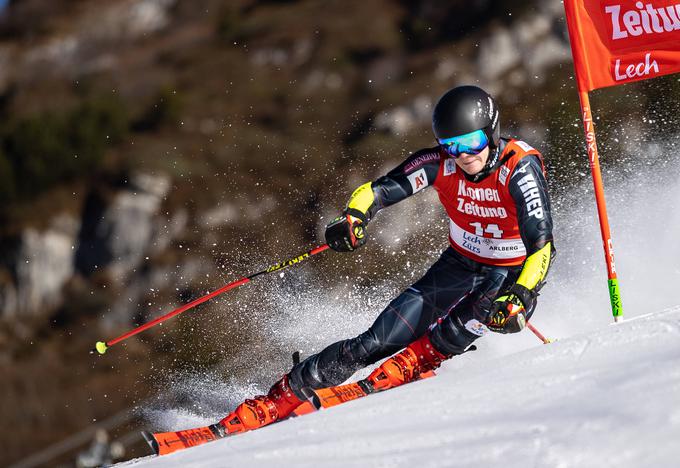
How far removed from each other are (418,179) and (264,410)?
5.74ft

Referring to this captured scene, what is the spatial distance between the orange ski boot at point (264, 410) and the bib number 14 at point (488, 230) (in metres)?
1.53

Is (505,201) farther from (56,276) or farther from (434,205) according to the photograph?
(56,276)

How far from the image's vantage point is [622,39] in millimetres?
5320

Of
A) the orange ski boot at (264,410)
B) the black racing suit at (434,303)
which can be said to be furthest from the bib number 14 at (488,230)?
the orange ski boot at (264,410)

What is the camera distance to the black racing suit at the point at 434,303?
4758 millimetres

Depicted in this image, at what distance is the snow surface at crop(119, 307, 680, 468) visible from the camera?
111 inches

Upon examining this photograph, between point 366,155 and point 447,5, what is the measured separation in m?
9.06

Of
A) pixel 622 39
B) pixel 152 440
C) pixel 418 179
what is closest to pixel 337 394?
pixel 152 440

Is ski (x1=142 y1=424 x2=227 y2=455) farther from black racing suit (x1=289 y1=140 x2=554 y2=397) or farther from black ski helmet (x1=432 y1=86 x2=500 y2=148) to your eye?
black ski helmet (x1=432 y1=86 x2=500 y2=148)

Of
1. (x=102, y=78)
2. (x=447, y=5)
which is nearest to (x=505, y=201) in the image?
(x=447, y=5)

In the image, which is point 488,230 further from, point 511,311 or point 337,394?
point 337,394

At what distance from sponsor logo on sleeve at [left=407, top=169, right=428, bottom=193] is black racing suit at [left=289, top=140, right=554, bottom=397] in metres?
0.03

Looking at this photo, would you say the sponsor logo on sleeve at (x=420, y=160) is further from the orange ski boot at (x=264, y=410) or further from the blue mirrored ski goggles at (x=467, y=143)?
the orange ski boot at (x=264, y=410)

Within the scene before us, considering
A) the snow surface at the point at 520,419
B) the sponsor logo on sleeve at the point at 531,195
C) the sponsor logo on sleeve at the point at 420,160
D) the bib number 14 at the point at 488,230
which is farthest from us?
the sponsor logo on sleeve at the point at 420,160
